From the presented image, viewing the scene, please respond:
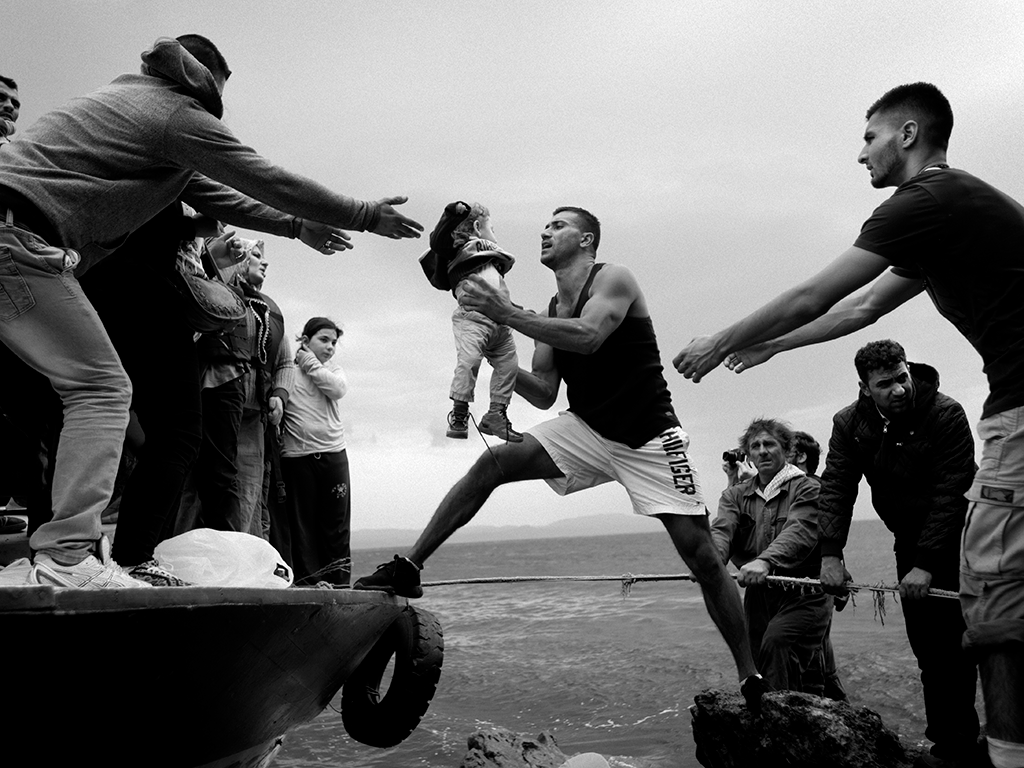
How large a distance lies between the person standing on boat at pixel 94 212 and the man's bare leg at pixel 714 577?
6.91 feet

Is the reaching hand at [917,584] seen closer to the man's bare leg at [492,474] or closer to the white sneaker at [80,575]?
the man's bare leg at [492,474]

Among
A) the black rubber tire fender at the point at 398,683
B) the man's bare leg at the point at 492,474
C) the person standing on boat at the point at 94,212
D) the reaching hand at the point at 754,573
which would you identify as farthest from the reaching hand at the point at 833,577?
the person standing on boat at the point at 94,212

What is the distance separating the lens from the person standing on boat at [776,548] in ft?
17.8

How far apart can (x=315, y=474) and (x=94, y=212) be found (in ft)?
12.0

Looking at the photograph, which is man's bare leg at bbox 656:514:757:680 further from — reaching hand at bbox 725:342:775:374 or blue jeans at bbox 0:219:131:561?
blue jeans at bbox 0:219:131:561

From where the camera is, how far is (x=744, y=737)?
4.81 m

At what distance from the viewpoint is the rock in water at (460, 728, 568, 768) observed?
489 cm

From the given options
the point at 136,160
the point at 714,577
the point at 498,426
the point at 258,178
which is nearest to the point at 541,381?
the point at 498,426

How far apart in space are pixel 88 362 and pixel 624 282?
9.24ft

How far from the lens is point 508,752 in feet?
16.6

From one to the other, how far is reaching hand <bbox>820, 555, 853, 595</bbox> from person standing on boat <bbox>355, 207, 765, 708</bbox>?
1.63 ft

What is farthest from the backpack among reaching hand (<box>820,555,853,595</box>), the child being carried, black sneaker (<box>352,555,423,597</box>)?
reaching hand (<box>820,555,853,595</box>)

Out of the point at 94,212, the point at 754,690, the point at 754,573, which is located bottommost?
the point at 754,690

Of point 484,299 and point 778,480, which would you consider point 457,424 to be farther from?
point 778,480
